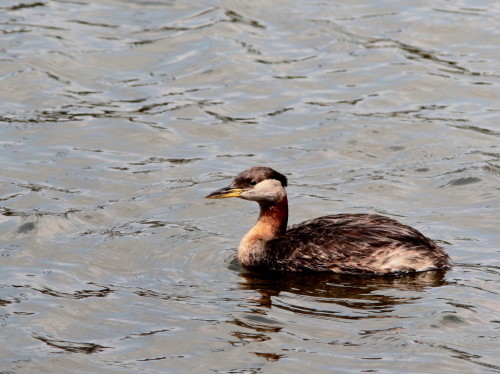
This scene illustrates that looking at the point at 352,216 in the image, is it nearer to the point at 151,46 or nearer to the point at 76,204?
the point at 76,204

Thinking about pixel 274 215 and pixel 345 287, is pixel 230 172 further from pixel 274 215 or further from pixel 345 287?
pixel 345 287

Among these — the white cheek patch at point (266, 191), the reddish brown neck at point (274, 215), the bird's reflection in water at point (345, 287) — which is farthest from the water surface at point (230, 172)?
the white cheek patch at point (266, 191)

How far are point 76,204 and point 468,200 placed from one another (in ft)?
14.9

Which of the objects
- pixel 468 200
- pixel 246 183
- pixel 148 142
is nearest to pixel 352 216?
pixel 246 183

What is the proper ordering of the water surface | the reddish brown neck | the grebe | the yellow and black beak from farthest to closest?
the reddish brown neck
the yellow and black beak
the grebe
the water surface

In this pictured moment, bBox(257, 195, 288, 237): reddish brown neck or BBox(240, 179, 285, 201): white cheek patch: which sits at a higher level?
BBox(240, 179, 285, 201): white cheek patch

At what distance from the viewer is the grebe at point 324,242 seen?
36.9 feet

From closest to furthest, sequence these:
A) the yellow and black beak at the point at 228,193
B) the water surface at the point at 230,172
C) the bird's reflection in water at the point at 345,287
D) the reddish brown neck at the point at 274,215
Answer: the water surface at the point at 230,172, the bird's reflection in water at the point at 345,287, the yellow and black beak at the point at 228,193, the reddish brown neck at the point at 274,215

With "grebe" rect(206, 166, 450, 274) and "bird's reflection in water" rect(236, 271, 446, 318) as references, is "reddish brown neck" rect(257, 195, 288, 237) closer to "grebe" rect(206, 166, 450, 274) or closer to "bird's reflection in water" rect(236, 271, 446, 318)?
"grebe" rect(206, 166, 450, 274)

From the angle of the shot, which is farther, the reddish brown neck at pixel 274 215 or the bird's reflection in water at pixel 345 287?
the reddish brown neck at pixel 274 215

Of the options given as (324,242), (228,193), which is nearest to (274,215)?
(228,193)

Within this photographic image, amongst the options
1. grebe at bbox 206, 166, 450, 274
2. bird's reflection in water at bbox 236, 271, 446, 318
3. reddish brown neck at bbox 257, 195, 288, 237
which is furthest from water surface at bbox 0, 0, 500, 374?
reddish brown neck at bbox 257, 195, 288, 237

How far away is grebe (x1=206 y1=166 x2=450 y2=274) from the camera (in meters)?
11.2

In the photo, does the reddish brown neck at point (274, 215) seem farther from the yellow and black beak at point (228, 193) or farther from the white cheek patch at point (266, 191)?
the yellow and black beak at point (228, 193)
